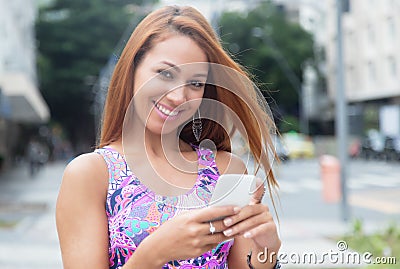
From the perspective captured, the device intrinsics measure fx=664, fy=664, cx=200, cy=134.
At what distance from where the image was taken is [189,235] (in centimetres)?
134

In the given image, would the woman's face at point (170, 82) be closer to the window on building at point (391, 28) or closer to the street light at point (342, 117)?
the street light at point (342, 117)

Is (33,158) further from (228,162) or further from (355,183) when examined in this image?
(228,162)

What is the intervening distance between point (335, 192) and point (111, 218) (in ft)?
43.0

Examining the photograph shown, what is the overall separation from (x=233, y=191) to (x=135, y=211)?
0.34m

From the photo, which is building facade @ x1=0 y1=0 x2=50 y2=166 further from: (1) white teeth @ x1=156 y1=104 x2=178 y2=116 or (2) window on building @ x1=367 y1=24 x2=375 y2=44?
(2) window on building @ x1=367 y1=24 x2=375 y2=44

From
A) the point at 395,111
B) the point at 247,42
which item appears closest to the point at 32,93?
the point at 395,111

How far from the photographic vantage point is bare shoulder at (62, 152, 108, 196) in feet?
5.05

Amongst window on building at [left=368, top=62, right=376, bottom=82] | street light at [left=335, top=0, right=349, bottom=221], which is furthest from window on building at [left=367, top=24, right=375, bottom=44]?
street light at [left=335, top=0, right=349, bottom=221]

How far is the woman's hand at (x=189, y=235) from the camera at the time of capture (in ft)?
4.34

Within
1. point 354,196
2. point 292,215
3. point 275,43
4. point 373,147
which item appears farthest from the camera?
point 275,43

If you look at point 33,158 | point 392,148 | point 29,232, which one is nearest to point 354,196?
point 29,232

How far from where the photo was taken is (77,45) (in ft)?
139

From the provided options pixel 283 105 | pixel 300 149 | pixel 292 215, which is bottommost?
pixel 283 105

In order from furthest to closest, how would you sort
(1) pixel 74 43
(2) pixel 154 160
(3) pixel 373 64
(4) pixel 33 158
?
(1) pixel 74 43, (3) pixel 373 64, (4) pixel 33 158, (2) pixel 154 160
